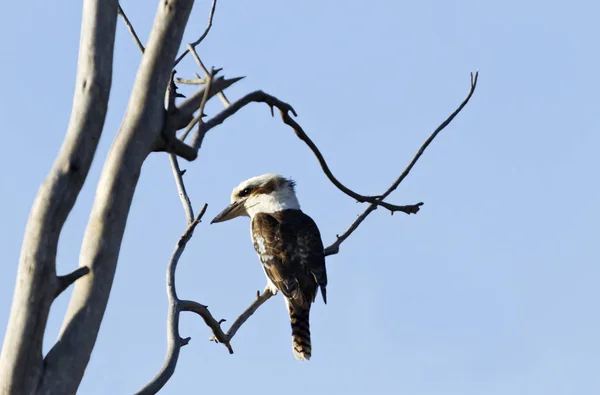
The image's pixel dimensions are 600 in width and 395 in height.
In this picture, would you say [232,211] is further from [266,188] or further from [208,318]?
[208,318]

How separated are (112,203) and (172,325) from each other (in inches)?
33.6

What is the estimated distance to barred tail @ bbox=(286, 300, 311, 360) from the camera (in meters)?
8.10

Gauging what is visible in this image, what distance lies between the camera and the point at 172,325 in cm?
441

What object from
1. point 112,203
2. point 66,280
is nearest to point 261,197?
point 112,203

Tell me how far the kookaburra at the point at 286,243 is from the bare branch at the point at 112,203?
4411mm

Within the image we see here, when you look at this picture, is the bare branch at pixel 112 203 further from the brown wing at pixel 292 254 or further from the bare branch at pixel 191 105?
the brown wing at pixel 292 254

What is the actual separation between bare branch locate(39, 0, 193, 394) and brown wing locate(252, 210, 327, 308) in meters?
4.41

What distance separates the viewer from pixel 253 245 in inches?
356

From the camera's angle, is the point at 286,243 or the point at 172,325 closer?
the point at 172,325

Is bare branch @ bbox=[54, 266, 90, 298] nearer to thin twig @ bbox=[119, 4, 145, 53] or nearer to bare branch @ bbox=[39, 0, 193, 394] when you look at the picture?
bare branch @ bbox=[39, 0, 193, 394]

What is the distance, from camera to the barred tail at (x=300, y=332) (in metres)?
8.10

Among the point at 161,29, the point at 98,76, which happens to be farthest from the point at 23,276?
the point at 161,29

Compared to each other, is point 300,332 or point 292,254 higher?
point 292,254

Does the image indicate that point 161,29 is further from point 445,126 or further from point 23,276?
point 445,126
